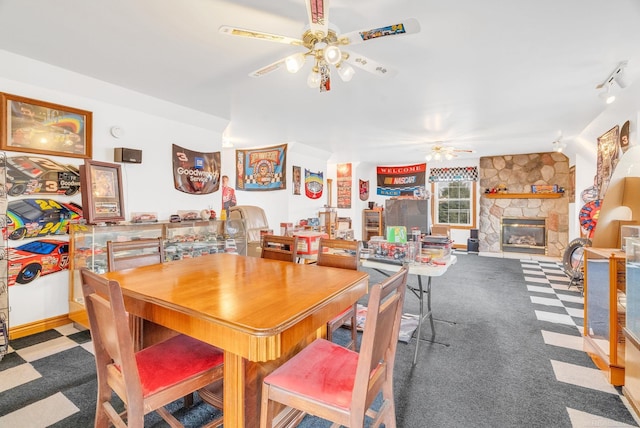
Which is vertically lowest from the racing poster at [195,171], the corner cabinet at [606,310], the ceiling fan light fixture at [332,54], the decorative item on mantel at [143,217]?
the corner cabinet at [606,310]

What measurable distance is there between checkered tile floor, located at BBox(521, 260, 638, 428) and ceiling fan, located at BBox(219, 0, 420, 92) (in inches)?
98.8

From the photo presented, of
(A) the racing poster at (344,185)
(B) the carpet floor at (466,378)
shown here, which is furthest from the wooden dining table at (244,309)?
(A) the racing poster at (344,185)

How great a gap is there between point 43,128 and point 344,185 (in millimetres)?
6771

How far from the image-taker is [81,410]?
69.7 inches

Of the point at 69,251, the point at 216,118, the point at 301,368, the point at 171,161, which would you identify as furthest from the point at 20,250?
the point at 301,368

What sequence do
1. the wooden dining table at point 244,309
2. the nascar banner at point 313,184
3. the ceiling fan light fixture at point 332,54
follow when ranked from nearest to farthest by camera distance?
the wooden dining table at point 244,309
the ceiling fan light fixture at point 332,54
the nascar banner at point 313,184

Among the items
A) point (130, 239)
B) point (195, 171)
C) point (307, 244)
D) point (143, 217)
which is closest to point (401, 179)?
point (195, 171)

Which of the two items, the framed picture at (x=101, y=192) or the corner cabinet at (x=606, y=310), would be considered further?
the framed picture at (x=101, y=192)

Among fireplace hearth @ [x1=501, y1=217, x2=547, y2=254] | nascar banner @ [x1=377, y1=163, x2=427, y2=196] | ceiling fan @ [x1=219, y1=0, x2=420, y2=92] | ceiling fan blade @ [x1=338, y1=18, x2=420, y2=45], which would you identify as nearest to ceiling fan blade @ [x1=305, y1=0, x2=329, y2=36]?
ceiling fan @ [x1=219, y1=0, x2=420, y2=92]

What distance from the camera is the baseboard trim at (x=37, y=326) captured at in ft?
8.87

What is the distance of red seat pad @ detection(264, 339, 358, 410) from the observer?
1.13 meters

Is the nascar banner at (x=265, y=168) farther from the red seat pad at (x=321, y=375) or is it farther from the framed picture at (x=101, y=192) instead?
the red seat pad at (x=321, y=375)

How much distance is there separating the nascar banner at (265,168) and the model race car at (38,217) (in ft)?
9.59

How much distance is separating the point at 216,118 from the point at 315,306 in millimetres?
3885
